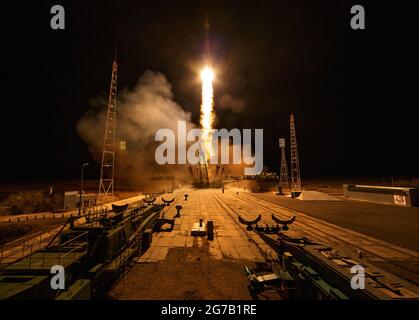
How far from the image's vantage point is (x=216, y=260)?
1094 centimetres

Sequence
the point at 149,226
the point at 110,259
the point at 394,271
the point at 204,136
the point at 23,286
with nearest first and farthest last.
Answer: the point at 23,286 → the point at 394,271 → the point at 110,259 → the point at 149,226 → the point at 204,136

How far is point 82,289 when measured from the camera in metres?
6.61

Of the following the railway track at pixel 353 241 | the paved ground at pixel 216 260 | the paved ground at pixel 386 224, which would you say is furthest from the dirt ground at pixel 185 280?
the paved ground at pixel 386 224

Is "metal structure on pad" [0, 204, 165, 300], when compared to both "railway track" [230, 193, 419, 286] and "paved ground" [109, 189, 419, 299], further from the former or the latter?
"railway track" [230, 193, 419, 286]

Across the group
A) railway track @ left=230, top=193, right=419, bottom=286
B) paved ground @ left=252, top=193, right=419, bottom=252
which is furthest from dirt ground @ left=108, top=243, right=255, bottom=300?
paved ground @ left=252, top=193, right=419, bottom=252

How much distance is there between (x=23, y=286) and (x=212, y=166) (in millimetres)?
68149

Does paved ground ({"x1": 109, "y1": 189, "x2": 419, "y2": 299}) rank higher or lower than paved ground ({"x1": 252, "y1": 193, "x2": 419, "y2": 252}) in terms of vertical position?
lower

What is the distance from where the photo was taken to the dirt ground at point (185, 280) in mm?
7688

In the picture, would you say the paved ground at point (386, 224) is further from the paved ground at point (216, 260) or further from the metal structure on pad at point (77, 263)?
the metal structure on pad at point (77, 263)

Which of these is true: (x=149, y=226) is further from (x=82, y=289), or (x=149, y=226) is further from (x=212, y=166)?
(x=212, y=166)

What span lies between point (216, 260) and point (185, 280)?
8.55 ft

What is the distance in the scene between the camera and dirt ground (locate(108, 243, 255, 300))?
7688 millimetres
